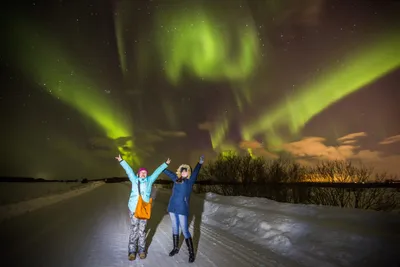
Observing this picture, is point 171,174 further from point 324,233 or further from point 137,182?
point 324,233

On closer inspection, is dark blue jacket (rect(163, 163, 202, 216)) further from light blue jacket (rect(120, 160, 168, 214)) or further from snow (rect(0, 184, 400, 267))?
snow (rect(0, 184, 400, 267))

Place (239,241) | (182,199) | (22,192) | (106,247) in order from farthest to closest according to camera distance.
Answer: (22,192)
(239,241)
(106,247)
(182,199)

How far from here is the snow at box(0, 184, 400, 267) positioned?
594 centimetres

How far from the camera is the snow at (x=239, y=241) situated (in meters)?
5.94

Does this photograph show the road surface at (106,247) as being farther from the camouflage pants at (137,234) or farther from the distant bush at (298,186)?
the distant bush at (298,186)

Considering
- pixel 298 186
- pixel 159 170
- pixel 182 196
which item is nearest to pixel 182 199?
pixel 182 196

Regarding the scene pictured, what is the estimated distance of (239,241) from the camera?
26.8ft

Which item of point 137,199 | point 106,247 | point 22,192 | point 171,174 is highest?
point 171,174

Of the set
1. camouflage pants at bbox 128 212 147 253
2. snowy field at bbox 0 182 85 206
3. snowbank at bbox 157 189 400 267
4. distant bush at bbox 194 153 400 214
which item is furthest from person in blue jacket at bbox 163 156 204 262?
snowy field at bbox 0 182 85 206

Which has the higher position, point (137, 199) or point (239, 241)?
point (137, 199)

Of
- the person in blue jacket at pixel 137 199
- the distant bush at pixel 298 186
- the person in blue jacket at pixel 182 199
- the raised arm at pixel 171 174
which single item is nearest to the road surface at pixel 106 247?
the person in blue jacket at pixel 137 199

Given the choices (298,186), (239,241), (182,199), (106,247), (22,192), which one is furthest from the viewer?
(22,192)

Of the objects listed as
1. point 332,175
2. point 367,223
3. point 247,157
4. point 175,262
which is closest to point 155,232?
point 175,262

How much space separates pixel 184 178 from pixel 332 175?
11320 mm
